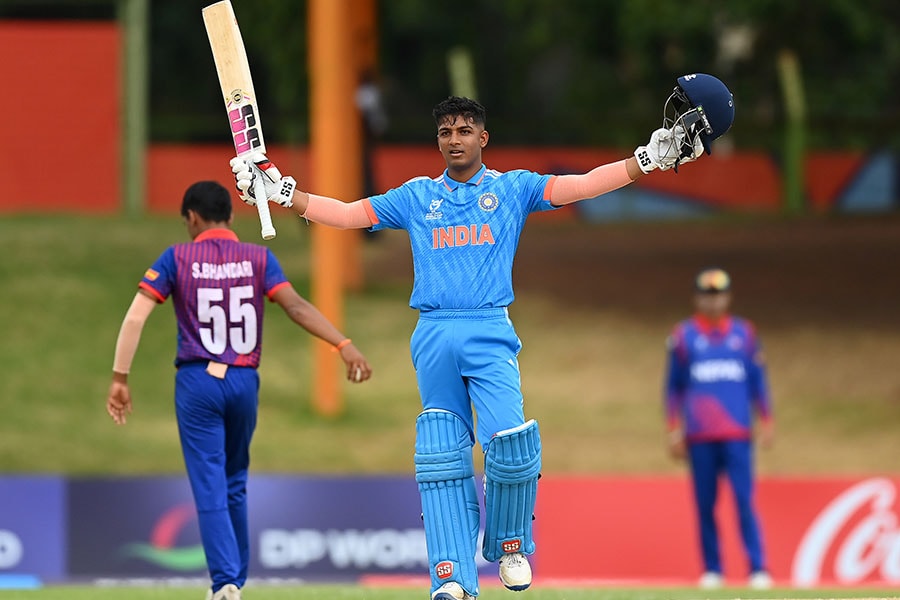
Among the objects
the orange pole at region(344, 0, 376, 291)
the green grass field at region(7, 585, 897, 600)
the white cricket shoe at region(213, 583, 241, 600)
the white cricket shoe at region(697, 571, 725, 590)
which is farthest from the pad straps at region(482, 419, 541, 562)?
the orange pole at region(344, 0, 376, 291)

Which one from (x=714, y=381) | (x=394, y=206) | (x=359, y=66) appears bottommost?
(x=394, y=206)

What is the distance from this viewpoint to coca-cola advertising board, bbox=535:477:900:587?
Answer: 43.4ft

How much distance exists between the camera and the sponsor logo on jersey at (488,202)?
7059 millimetres

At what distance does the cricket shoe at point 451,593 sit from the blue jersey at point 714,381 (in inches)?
228

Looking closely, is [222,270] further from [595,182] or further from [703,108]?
A: [703,108]

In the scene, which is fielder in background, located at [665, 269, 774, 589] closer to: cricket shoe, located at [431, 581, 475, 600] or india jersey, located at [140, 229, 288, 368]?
india jersey, located at [140, 229, 288, 368]

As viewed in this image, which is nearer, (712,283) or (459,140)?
(459,140)

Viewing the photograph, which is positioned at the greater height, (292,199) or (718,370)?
(718,370)

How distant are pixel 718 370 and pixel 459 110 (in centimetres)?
601

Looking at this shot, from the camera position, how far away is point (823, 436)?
18078 millimetres

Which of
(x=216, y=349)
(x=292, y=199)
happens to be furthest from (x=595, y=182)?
(x=216, y=349)

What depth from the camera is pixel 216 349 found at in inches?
315

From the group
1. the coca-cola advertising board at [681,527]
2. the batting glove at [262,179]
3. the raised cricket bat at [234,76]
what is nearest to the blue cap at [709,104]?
the batting glove at [262,179]

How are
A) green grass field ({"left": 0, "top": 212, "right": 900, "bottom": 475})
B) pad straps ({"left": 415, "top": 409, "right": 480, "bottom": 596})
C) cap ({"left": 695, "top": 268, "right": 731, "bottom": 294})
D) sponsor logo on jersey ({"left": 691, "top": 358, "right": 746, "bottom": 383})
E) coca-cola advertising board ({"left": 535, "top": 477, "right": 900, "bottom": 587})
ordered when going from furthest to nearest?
green grass field ({"left": 0, "top": 212, "right": 900, "bottom": 475})
coca-cola advertising board ({"left": 535, "top": 477, "right": 900, "bottom": 587})
sponsor logo on jersey ({"left": 691, "top": 358, "right": 746, "bottom": 383})
cap ({"left": 695, "top": 268, "right": 731, "bottom": 294})
pad straps ({"left": 415, "top": 409, "right": 480, "bottom": 596})
